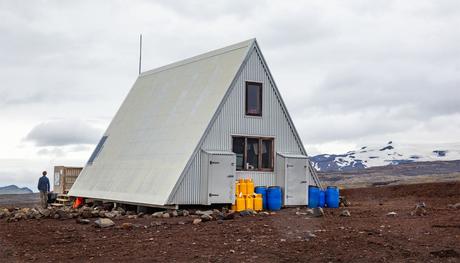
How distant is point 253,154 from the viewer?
2827 cm

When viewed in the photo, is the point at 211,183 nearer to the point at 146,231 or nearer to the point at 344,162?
the point at 146,231

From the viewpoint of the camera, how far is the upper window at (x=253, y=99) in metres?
28.1

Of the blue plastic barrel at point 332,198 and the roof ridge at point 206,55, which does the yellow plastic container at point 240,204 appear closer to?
the blue plastic barrel at point 332,198

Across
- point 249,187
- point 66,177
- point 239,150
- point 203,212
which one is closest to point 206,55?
point 239,150

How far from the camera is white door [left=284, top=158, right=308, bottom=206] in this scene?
27969 millimetres

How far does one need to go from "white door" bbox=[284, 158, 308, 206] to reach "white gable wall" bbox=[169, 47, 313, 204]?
2.48 feet

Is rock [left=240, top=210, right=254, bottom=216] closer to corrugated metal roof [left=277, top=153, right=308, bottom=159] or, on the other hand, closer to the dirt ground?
the dirt ground

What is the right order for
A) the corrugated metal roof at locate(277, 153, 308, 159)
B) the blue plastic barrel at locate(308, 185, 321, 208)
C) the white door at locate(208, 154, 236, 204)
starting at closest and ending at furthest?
the white door at locate(208, 154, 236, 204) < the corrugated metal roof at locate(277, 153, 308, 159) < the blue plastic barrel at locate(308, 185, 321, 208)

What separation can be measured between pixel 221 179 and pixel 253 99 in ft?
13.6

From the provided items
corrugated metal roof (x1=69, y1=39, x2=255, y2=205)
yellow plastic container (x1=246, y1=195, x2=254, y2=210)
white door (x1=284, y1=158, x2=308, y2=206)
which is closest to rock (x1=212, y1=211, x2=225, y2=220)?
corrugated metal roof (x1=69, y1=39, x2=255, y2=205)

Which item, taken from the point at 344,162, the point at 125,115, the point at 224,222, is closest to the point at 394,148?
the point at 344,162

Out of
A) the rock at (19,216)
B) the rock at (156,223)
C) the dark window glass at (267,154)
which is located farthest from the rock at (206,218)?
the rock at (19,216)

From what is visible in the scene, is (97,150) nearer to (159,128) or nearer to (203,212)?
(159,128)

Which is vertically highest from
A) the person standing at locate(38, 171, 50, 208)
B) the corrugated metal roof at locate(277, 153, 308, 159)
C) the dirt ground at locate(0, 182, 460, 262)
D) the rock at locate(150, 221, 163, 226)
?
the corrugated metal roof at locate(277, 153, 308, 159)
